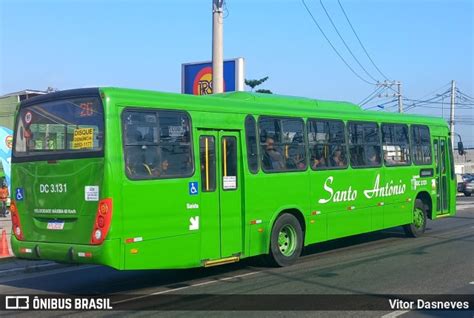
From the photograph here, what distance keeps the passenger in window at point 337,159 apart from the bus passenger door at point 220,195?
117 inches

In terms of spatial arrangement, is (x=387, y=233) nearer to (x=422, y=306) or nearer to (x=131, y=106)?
(x=422, y=306)

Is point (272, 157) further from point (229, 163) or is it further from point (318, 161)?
point (318, 161)

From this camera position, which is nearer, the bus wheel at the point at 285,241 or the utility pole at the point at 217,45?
the bus wheel at the point at 285,241

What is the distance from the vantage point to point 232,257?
32.3 ft

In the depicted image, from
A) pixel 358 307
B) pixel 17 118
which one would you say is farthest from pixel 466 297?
pixel 17 118

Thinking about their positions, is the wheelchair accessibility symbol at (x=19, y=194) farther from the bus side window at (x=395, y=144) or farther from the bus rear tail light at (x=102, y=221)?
the bus side window at (x=395, y=144)

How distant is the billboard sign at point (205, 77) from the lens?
66.4 ft

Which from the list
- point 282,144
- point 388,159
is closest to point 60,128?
point 282,144

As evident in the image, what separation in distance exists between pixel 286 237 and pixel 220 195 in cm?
220

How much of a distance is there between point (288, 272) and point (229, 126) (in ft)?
9.41

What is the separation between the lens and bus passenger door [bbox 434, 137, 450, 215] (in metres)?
16.2

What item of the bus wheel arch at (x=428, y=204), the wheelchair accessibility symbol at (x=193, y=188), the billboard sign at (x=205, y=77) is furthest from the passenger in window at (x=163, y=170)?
the billboard sign at (x=205, y=77)

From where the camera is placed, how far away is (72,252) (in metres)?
8.21

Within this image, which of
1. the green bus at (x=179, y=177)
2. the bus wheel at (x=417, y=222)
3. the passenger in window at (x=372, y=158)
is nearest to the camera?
the green bus at (x=179, y=177)
